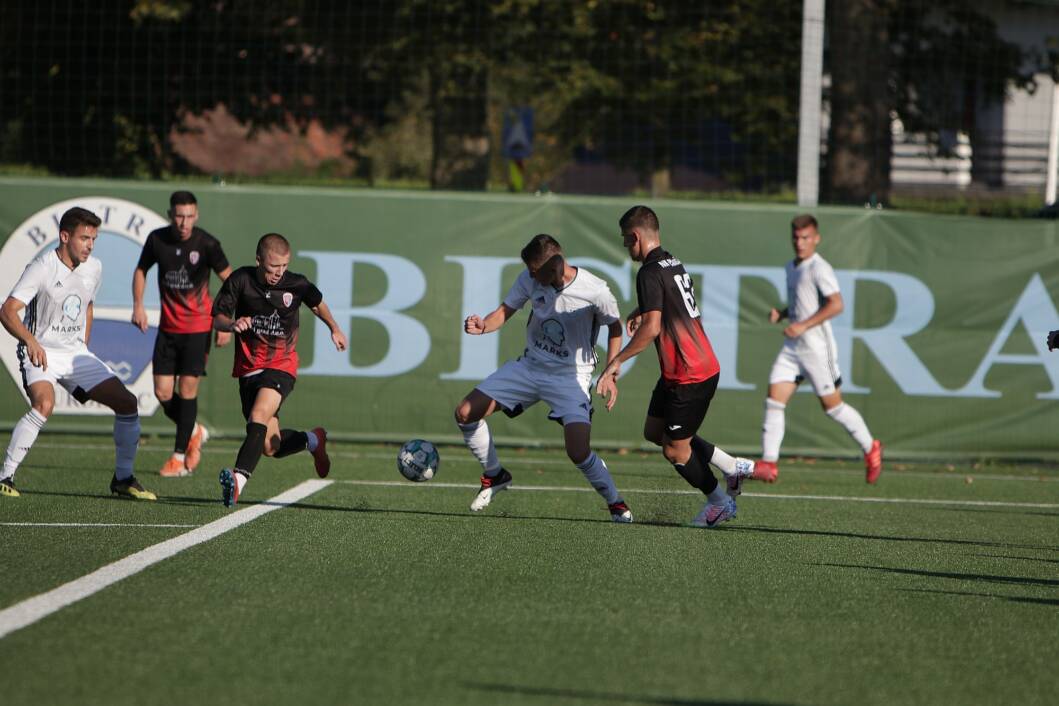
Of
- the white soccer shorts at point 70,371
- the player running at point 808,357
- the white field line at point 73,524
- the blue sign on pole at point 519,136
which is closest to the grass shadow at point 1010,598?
the white field line at point 73,524

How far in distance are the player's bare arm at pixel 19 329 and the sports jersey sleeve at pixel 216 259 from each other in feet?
7.31

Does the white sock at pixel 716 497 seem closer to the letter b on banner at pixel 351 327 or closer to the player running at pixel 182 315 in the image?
the player running at pixel 182 315

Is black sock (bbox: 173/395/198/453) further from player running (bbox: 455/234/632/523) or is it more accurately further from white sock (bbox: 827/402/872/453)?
white sock (bbox: 827/402/872/453)

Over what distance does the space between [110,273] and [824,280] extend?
22.0 ft

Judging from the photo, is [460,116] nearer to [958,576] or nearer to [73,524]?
[73,524]

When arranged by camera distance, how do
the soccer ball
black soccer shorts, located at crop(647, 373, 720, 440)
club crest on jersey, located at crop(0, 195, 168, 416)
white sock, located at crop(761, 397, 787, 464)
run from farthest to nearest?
club crest on jersey, located at crop(0, 195, 168, 416) < white sock, located at crop(761, 397, 787, 464) < the soccer ball < black soccer shorts, located at crop(647, 373, 720, 440)

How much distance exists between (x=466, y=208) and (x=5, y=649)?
9.56 metres

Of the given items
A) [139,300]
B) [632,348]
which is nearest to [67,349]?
[139,300]

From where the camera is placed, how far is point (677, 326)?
9.12 metres

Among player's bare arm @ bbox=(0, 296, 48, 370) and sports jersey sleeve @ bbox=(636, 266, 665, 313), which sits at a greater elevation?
sports jersey sleeve @ bbox=(636, 266, 665, 313)

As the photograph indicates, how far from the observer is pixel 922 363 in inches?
561

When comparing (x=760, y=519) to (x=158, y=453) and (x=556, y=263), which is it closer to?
(x=556, y=263)

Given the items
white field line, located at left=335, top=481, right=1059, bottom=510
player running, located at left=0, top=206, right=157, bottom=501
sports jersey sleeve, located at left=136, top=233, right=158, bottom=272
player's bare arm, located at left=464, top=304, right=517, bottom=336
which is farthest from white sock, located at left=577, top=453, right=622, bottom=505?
sports jersey sleeve, located at left=136, top=233, right=158, bottom=272

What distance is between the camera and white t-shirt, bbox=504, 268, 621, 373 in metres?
9.38
